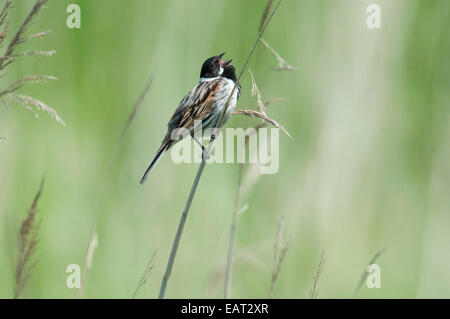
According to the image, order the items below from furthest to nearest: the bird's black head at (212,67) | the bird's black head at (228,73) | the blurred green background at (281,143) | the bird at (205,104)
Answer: the blurred green background at (281,143)
the bird's black head at (228,73)
the bird's black head at (212,67)
the bird at (205,104)

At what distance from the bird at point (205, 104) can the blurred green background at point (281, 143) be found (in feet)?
1.86

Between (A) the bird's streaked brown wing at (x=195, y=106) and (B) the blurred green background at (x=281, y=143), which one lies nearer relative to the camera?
(A) the bird's streaked brown wing at (x=195, y=106)

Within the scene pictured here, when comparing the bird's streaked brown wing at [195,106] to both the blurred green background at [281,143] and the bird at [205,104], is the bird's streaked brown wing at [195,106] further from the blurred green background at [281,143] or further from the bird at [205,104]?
the blurred green background at [281,143]

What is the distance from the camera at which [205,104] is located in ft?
10.0

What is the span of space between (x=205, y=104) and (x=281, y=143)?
1.20 m

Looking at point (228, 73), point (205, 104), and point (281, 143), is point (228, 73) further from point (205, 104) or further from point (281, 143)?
point (281, 143)

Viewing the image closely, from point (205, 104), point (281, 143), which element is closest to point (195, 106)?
point (205, 104)

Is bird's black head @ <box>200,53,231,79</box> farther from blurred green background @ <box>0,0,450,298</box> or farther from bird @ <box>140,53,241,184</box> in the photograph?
blurred green background @ <box>0,0,450,298</box>

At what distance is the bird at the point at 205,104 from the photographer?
2916 mm

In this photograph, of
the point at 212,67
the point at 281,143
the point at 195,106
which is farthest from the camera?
the point at 281,143

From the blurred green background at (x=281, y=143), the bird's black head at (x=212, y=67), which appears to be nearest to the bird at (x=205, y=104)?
the bird's black head at (x=212, y=67)

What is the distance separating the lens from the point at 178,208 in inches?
155
